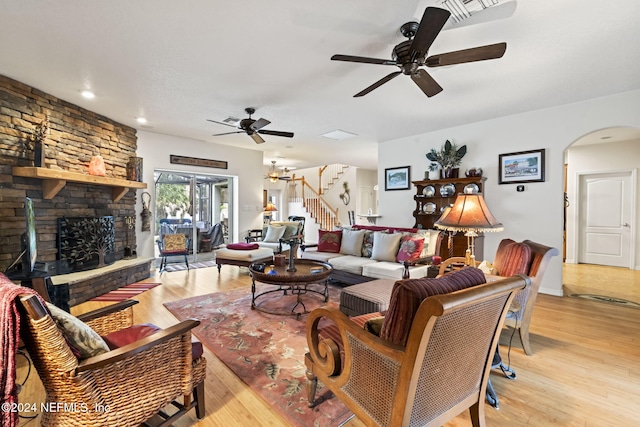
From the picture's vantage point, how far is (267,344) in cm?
262

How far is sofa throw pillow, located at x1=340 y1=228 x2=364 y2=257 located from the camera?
15.5 ft

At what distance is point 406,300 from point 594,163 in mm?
7667

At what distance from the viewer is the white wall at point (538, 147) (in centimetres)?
381

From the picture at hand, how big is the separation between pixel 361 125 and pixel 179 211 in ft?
14.1

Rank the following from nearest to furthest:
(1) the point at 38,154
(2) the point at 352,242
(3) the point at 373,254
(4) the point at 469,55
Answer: (4) the point at 469,55, (1) the point at 38,154, (3) the point at 373,254, (2) the point at 352,242

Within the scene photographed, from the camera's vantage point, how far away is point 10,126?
3.33 m

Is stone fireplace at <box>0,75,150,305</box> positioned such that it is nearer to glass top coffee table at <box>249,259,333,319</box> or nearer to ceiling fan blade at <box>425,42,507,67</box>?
glass top coffee table at <box>249,259,333,319</box>

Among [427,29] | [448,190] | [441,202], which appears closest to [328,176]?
[441,202]

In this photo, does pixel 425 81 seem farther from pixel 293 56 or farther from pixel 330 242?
pixel 330 242

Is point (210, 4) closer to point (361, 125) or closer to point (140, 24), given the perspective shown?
point (140, 24)

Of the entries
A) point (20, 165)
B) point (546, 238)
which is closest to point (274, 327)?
point (20, 165)

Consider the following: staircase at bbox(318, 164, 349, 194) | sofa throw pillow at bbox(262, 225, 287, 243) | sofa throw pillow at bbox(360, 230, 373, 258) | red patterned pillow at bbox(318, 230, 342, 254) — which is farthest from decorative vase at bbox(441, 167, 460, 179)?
staircase at bbox(318, 164, 349, 194)

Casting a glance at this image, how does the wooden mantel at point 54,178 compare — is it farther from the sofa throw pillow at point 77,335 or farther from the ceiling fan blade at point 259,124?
the sofa throw pillow at point 77,335

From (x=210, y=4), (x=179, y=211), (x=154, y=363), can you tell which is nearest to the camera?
(x=154, y=363)
